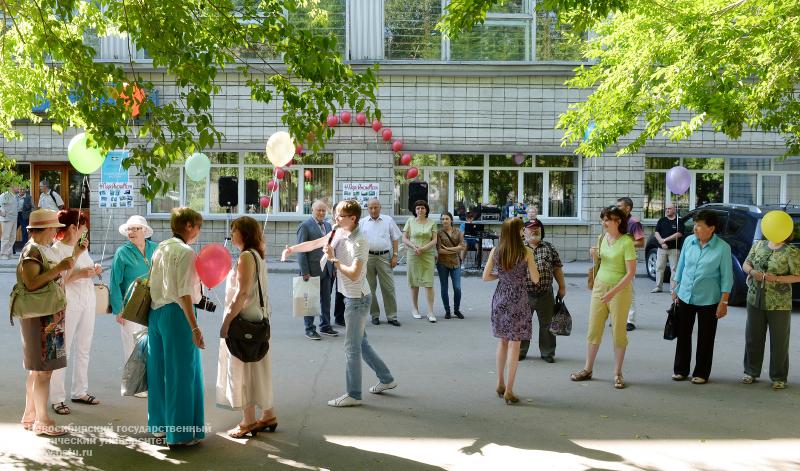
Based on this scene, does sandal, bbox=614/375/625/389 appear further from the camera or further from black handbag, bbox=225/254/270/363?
the camera

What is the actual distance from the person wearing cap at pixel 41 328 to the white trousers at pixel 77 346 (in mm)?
482

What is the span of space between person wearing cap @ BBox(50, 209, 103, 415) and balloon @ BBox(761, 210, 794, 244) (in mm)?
6277

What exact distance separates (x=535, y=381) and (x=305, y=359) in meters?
2.61

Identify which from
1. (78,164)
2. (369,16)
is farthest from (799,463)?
(369,16)

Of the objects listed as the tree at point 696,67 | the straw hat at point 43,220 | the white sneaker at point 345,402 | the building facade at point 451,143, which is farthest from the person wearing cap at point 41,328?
the building facade at point 451,143

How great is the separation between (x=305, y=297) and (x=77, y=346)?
2.86m

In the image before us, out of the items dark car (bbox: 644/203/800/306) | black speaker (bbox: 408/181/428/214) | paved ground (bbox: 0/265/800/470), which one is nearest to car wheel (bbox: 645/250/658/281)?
dark car (bbox: 644/203/800/306)

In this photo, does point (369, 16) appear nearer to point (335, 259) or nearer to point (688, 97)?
point (688, 97)

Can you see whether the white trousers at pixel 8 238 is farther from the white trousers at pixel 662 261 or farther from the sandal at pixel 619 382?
the sandal at pixel 619 382

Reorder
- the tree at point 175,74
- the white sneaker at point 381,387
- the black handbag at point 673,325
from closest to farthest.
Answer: the tree at point 175,74 → the white sneaker at point 381,387 → the black handbag at point 673,325

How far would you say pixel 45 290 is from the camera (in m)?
6.18

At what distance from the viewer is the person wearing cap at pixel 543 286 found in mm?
9074

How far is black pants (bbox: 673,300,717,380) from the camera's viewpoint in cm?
824

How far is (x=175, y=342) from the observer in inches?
232
